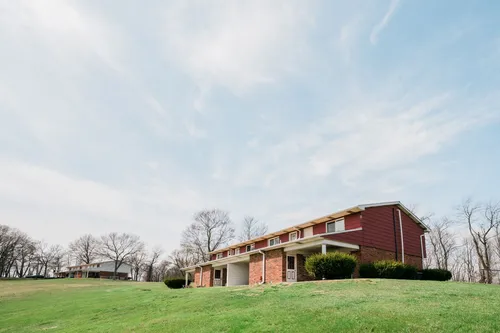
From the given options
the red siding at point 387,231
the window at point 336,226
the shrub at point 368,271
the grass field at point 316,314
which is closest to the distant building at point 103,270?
the window at point 336,226

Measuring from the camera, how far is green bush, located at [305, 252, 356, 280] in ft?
59.8

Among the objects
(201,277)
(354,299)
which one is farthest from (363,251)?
(201,277)

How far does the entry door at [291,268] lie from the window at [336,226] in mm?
3674

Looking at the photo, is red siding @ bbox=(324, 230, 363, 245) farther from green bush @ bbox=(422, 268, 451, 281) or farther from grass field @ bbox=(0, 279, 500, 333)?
grass field @ bbox=(0, 279, 500, 333)

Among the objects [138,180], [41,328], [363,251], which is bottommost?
[41,328]

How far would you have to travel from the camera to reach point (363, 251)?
21.9m

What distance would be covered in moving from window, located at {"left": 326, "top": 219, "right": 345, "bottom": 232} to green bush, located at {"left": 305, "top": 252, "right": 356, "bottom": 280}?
220 inches

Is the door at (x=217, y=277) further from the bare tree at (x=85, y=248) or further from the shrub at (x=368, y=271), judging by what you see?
the bare tree at (x=85, y=248)

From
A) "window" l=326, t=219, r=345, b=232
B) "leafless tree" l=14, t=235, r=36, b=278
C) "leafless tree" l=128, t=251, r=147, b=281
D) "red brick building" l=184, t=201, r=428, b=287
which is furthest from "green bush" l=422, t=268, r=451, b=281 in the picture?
"leafless tree" l=14, t=235, r=36, b=278

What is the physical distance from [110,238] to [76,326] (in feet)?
265

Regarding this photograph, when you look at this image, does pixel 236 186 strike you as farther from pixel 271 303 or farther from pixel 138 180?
pixel 271 303

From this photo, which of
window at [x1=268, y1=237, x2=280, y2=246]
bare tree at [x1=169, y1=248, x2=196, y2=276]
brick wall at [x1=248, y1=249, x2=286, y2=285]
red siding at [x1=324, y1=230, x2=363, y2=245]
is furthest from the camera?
bare tree at [x1=169, y1=248, x2=196, y2=276]

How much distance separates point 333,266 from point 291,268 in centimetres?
537

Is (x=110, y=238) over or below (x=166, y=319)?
over
